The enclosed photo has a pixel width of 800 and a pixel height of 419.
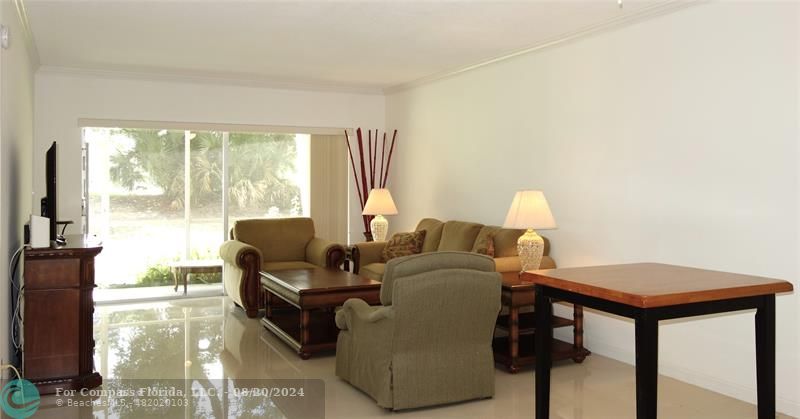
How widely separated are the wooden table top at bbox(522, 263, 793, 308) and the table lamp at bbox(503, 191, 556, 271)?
68.5 inches

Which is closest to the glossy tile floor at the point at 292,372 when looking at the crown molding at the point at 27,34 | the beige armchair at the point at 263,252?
the beige armchair at the point at 263,252

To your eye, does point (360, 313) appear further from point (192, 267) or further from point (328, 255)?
point (192, 267)

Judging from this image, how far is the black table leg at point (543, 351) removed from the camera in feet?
10.4

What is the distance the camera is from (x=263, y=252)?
7.22 m

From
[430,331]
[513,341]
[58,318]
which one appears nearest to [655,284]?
[430,331]

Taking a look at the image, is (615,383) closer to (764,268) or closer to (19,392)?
(764,268)

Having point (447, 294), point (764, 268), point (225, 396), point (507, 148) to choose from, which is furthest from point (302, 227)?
point (764, 268)

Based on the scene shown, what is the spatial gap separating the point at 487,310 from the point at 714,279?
4.41 ft

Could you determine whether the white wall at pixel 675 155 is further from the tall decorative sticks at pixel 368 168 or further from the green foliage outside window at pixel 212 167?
the green foliage outside window at pixel 212 167

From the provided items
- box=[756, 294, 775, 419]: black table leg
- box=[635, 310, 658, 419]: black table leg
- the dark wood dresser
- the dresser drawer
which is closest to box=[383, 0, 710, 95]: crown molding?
box=[756, 294, 775, 419]: black table leg

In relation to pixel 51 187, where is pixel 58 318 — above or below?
below

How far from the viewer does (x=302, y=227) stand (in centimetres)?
756

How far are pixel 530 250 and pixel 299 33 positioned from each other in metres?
2.55

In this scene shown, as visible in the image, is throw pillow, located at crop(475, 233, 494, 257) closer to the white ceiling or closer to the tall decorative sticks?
the white ceiling
